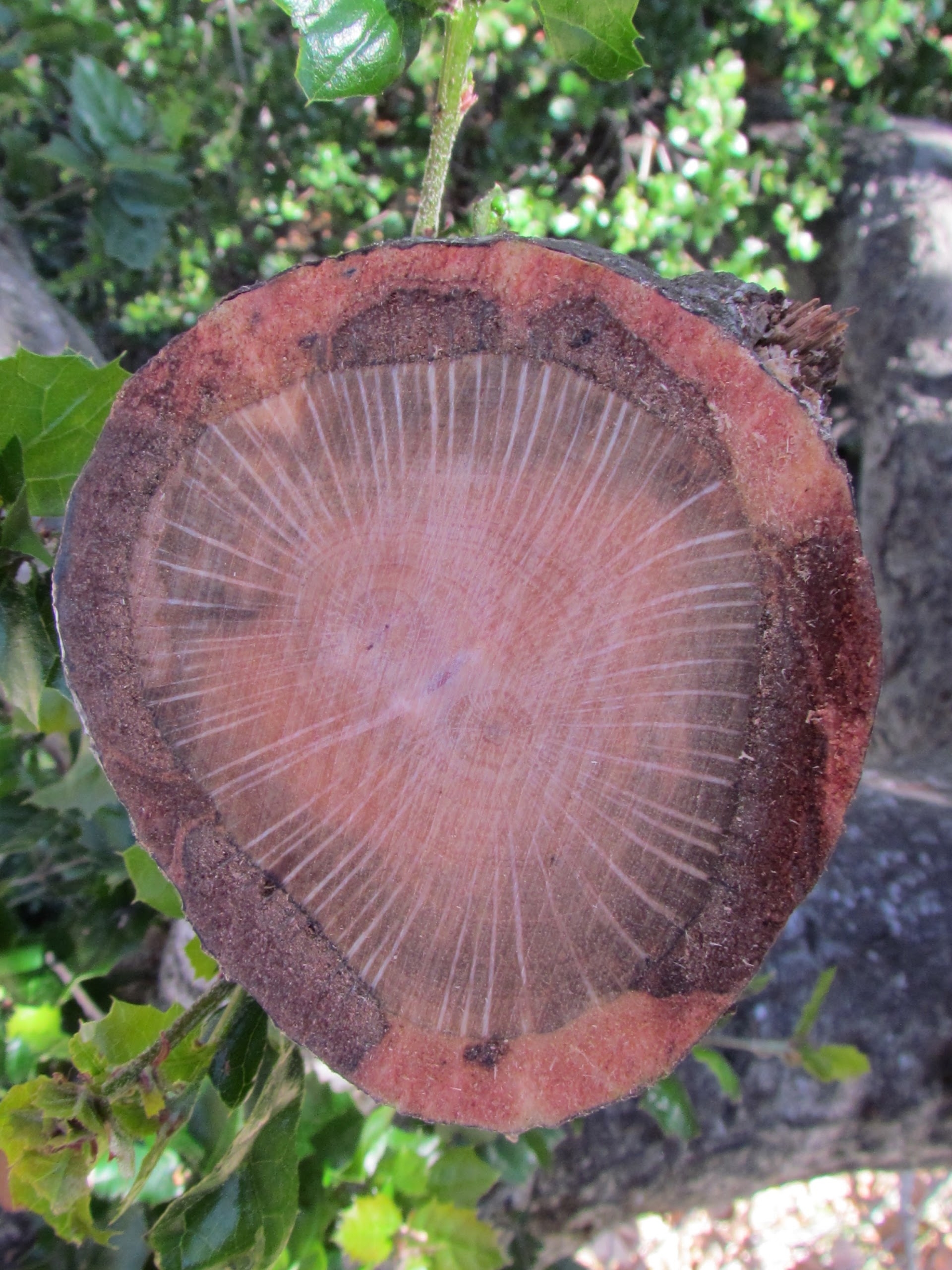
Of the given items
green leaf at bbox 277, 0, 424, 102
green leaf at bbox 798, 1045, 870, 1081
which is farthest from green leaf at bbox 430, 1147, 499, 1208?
green leaf at bbox 277, 0, 424, 102

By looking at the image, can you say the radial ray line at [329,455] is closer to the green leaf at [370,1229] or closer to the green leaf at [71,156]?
the green leaf at [370,1229]

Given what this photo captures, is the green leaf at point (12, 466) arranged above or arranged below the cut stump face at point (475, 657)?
above

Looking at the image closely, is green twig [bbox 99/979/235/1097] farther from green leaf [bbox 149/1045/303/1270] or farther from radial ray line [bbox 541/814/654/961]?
radial ray line [bbox 541/814/654/961]

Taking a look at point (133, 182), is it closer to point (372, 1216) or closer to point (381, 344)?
point (381, 344)

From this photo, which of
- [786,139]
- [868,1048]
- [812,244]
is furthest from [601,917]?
[786,139]

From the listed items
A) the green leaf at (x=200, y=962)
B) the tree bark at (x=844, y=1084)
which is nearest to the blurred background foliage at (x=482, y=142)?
the tree bark at (x=844, y=1084)

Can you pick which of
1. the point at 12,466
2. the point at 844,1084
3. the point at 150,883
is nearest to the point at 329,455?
the point at 12,466
